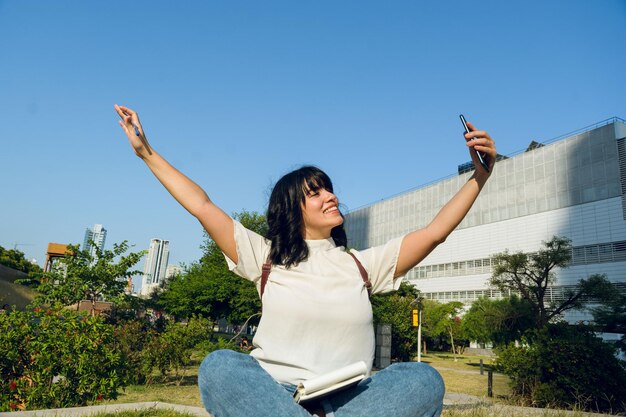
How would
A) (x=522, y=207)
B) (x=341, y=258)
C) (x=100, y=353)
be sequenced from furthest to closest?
1. (x=522, y=207)
2. (x=100, y=353)
3. (x=341, y=258)

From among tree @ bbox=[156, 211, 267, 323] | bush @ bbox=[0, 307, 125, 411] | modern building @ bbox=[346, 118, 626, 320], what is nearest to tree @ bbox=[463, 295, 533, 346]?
modern building @ bbox=[346, 118, 626, 320]

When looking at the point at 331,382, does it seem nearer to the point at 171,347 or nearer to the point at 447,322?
the point at 171,347

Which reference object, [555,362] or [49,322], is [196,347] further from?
[555,362]

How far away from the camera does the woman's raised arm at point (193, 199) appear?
2123 millimetres

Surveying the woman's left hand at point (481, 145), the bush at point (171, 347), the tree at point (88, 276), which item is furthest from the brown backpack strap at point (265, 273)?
the tree at point (88, 276)

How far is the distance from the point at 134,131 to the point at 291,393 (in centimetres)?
152

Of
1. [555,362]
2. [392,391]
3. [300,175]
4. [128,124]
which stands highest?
[128,124]

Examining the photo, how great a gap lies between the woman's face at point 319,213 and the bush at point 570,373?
10.5 m

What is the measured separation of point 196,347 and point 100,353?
9.21m

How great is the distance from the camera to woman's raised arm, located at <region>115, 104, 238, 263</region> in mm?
2123

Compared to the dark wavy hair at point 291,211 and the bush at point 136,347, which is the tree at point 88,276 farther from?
the dark wavy hair at point 291,211

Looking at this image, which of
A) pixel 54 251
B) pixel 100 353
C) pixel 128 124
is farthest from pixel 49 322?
pixel 54 251

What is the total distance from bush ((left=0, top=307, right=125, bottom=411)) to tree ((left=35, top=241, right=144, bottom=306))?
38.6 feet

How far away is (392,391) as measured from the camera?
1.78 meters
